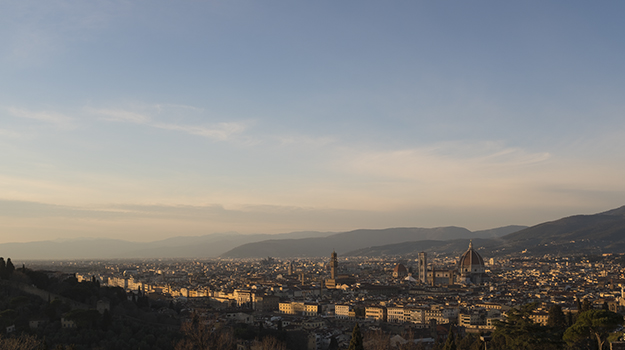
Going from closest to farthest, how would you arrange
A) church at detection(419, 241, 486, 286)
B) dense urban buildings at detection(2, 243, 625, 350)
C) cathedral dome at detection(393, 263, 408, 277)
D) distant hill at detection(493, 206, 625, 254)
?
1. dense urban buildings at detection(2, 243, 625, 350)
2. church at detection(419, 241, 486, 286)
3. cathedral dome at detection(393, 263, 408, 277)
4. distant hill at detection(493, 206, 625, 254)

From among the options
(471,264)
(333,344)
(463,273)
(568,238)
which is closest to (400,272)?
(463,273)

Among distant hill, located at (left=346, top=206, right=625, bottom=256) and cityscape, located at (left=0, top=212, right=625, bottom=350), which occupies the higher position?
distant hill, located at (left=346, top=206, right=625, bottom=256)

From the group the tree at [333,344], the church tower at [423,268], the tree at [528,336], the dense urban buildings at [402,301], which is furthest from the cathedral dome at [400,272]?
the tree at [528,336]

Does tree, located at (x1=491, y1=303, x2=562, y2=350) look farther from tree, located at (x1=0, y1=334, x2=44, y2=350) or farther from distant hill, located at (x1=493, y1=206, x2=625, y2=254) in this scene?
distant hill, located at (x1=493, y1=206, x2=625, y2=254)

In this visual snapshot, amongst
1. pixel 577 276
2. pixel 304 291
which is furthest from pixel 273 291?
pixel 577 276

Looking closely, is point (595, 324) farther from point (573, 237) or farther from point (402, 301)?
point (573, 237)

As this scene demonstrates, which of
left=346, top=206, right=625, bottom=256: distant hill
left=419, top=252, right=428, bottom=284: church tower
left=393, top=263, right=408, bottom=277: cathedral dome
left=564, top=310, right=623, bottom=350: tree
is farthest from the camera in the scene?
left=346, top=206, right=625, bottom=256: distant hill

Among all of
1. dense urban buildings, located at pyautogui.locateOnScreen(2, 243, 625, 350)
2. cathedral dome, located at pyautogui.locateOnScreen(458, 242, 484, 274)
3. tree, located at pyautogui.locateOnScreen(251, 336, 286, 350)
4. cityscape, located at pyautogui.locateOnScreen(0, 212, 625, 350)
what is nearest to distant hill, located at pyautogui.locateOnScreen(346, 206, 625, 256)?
dense urban buildings, located at pyautogui.locateOnScreen(2, 243, 625, 350)

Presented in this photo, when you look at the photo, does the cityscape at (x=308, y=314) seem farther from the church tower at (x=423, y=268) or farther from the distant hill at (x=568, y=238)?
the distant hill at (x=568, y=238)

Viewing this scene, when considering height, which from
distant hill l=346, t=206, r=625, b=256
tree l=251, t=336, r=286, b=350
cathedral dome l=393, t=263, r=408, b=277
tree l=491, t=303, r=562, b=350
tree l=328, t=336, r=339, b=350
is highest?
distant hill l=346, t=206, r=625, b=256

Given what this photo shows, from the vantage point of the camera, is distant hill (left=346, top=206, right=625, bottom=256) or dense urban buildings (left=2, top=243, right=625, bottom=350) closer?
dense urban buildings (left=2, top=243, right=625, bottom=350)

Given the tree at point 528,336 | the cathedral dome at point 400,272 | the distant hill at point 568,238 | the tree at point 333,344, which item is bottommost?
the tree at point 333,344
